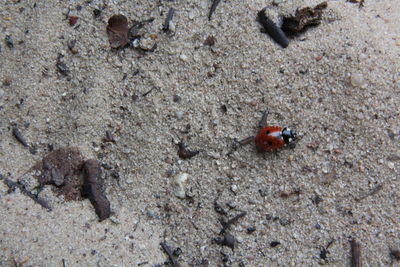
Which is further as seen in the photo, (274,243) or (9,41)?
(9,41)

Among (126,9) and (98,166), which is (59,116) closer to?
(98,166)

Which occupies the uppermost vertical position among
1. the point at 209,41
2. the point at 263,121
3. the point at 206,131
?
the point at 209,41

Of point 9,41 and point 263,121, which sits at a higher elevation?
point 263,121

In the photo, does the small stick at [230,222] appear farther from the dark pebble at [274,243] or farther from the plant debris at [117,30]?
the plant debris at [117,30]

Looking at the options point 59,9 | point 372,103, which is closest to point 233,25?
point 372,103

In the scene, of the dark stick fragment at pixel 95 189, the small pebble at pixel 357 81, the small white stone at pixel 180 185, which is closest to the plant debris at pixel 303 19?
the small pebble at pixel 357 81

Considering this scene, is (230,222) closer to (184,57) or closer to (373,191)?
(373,191)

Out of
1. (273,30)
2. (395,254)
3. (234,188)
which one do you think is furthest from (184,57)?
(395,254)
